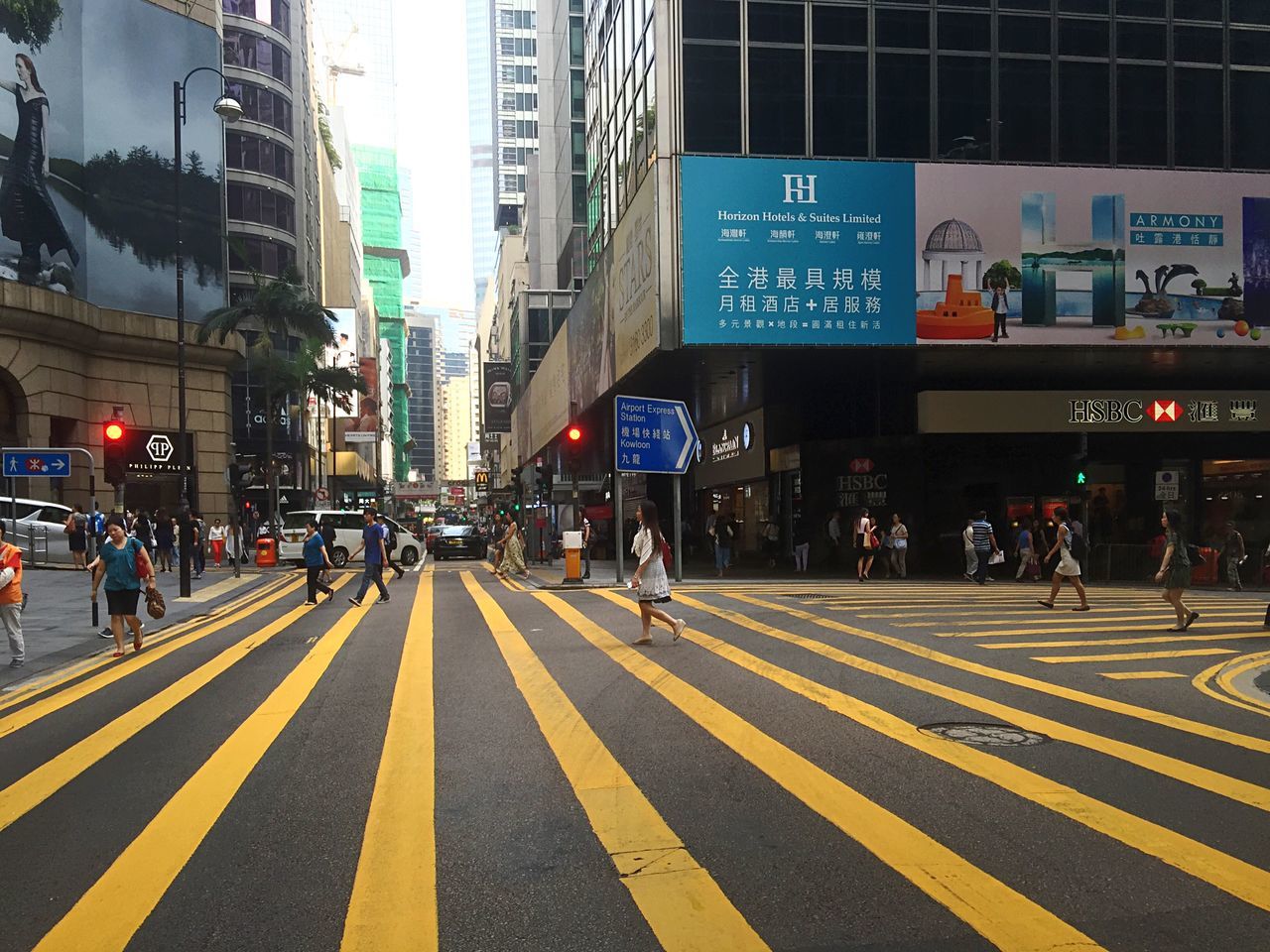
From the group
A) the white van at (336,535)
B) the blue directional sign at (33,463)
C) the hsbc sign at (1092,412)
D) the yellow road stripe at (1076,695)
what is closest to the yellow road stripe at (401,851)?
the yellow road stripe at (1076,695)

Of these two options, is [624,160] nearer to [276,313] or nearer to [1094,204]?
[1094,204]

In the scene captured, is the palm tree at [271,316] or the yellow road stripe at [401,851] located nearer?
the yellow road stripe at [401,851]

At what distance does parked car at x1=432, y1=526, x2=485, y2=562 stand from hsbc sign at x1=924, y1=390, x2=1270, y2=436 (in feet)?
66.6

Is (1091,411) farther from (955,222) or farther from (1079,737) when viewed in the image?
(1079,737)

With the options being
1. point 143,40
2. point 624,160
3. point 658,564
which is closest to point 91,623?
point 658,564

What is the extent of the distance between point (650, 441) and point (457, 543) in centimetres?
1952

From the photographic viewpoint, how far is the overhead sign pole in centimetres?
2275

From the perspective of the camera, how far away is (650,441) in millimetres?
23453

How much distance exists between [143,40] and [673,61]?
996 inches

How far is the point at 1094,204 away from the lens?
26719mm

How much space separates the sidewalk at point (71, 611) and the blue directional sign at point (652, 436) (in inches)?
368

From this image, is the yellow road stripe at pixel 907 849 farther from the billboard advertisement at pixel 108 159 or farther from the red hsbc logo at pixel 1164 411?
the billboard advertisement at pixel 108 159

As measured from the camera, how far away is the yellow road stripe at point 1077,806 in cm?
471

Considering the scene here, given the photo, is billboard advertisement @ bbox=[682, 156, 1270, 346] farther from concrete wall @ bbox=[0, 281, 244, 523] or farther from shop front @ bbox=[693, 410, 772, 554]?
concrete wall @ bbox=[0, 281, 244, 523]
